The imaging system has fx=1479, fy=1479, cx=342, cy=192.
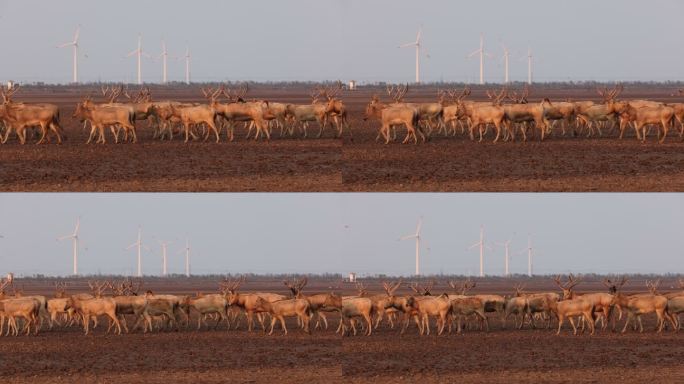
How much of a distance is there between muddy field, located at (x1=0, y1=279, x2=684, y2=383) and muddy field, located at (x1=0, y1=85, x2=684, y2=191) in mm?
3204

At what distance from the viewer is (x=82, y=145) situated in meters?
34.9

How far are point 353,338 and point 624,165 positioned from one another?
7.13 metres

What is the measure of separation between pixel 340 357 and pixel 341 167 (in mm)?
6227

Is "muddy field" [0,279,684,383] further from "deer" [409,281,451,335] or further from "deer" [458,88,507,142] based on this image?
"deer" [458,88,507,142]

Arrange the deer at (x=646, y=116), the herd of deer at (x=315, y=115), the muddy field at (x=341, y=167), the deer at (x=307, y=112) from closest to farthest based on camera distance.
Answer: the muddy field at (x=341, y=167), the herd of deer at (x=315, y=115), the deer at (x=646, y=116), the deer at (x=307, y=112)

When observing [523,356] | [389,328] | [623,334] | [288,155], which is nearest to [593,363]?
[523,356]

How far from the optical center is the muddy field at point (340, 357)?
84.5ft

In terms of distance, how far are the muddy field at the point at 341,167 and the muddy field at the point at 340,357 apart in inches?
126

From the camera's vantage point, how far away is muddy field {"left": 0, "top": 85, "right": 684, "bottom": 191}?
30969 mm

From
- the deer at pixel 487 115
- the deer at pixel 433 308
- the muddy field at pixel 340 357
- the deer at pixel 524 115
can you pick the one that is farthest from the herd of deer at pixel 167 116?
the deer at pixel 433 308

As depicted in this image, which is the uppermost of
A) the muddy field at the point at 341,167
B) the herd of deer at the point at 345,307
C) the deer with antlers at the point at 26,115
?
the deer with antlers at the point at 26,115

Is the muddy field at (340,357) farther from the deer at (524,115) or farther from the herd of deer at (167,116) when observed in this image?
the deer at (524,115)

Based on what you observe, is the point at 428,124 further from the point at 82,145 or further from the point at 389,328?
the point at 82,145

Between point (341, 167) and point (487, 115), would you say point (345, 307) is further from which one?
point (487, 115)
